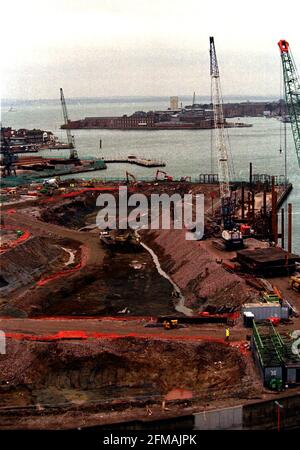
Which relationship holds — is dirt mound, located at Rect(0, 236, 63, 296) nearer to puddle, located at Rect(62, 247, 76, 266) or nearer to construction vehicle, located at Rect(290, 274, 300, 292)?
puddle, located at Rect(62, 247, 76, 266)

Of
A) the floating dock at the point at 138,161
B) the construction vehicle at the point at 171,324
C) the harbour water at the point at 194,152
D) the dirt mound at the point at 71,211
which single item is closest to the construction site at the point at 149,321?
the construction vehicle at the point at 171,324

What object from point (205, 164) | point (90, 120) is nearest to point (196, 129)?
point (90, 120)

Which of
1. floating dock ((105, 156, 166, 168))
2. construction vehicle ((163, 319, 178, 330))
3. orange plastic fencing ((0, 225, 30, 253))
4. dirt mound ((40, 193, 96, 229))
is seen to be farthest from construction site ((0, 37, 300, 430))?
floating dock ((105, 156, 166, 168))

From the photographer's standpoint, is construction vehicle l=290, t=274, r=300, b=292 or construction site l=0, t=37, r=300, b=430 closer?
construction site l=0, t=37, r=300, b=430

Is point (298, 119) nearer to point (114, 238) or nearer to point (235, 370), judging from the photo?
point (114, 238)

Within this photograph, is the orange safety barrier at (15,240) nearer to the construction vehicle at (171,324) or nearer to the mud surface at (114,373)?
the mud surface at (114,373)

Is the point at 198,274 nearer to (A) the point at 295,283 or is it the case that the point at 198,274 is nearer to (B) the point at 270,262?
(B) the point at 270,262
